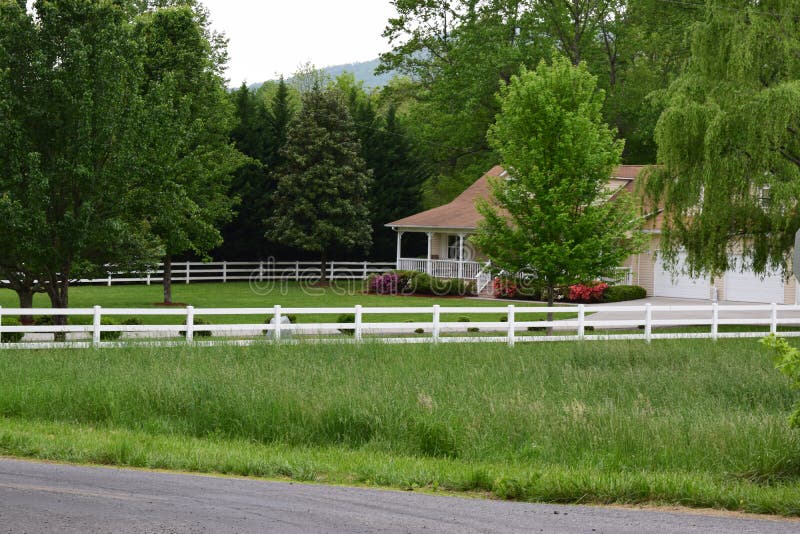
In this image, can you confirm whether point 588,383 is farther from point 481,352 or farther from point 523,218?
point 523,218

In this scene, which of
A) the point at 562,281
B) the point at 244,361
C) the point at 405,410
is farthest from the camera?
the point at 562,281

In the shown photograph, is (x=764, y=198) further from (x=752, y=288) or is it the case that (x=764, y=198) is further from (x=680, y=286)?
(x=680, y=286)

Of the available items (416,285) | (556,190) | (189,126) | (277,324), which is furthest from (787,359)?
(416,285)

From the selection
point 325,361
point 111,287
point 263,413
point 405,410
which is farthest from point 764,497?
point 111,287

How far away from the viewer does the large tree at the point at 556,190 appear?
84.6 feet

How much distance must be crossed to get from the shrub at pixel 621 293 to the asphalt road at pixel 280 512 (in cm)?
3039

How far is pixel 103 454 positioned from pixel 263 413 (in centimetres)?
236

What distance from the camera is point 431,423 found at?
38.2ft

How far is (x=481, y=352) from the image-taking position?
20.1 metres

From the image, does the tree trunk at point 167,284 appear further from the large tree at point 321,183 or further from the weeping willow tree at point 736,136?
the weeping willow tree at point 736,136

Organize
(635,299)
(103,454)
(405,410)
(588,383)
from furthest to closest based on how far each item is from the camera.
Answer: (635,299) → (588,383) → (405,410) → (103,454)

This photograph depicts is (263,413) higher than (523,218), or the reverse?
(523,218)

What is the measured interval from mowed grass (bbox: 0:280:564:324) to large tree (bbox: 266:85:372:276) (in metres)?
2.74

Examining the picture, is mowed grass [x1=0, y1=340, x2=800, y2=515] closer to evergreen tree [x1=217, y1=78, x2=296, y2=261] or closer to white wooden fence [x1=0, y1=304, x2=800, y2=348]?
white wooden fence [x1=0, y1=304, x2=800, y2=348]
